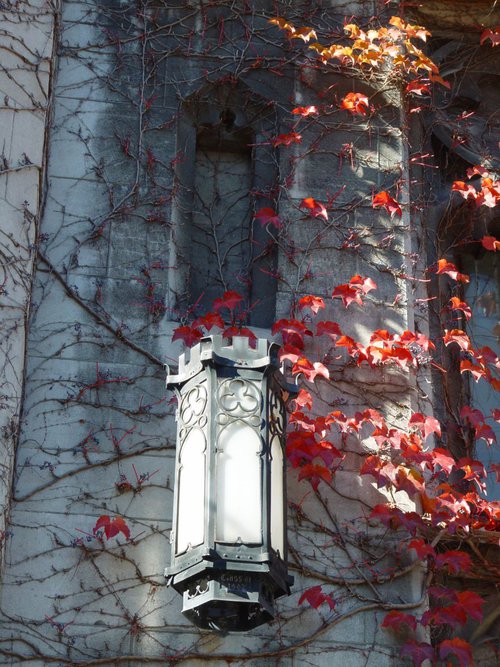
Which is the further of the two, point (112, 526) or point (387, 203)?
point (387, 203)

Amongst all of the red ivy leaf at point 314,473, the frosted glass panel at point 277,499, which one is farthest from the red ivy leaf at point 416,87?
the frosted glass panel at point 277,499

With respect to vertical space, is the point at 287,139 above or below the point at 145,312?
above

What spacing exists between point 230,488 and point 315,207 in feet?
9.03

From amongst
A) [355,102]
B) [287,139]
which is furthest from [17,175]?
[355,102]

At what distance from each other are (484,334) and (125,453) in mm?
2734

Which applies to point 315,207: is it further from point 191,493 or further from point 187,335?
point 191,493

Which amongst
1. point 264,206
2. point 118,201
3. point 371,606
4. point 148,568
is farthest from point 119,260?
point 371,606

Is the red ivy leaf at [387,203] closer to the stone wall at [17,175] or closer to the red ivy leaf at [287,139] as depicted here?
the red ivy leaf at [287,139]

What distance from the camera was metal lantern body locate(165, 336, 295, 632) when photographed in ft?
17.3

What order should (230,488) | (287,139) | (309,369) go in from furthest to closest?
(287,139) → (309,369) → (230,488)

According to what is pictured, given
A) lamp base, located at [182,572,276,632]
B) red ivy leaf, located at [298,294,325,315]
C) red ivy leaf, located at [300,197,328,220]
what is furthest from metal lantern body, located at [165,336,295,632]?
red ivy leaf, located at [300,197,328,220]

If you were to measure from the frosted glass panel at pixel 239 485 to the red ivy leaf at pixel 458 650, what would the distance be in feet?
5.42

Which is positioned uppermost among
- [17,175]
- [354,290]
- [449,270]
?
[17,175]

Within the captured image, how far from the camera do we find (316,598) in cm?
651
